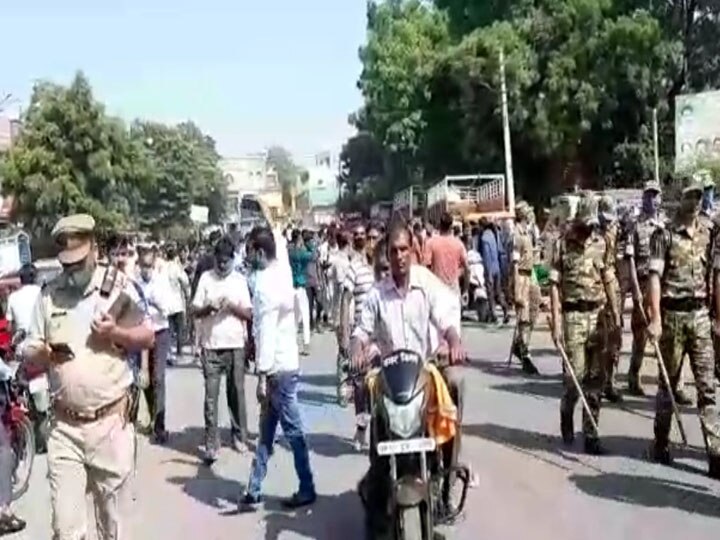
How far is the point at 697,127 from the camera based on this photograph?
106 ft

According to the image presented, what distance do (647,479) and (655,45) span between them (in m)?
33.4

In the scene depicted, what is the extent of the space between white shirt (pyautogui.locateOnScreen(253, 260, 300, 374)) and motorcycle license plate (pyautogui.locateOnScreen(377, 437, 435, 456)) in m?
2.35

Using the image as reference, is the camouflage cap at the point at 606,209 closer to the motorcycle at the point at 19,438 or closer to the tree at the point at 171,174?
the motorcycle at the point at 19,438

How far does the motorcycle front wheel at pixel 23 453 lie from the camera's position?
925 centimetres

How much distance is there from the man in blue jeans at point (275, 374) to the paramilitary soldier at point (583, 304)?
2.32 metres

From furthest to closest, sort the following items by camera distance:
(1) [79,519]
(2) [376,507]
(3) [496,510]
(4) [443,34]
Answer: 1. (4) [443,34]
2. (3) [496,510]
3. (2) [376,507]
4. (1) [79,519]

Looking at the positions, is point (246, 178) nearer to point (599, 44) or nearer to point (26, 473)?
point (599, 44)

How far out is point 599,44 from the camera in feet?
133

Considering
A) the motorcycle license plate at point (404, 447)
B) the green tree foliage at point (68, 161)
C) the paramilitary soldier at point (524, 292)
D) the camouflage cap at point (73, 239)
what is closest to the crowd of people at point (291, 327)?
the camouflage cap at point (73, 239)

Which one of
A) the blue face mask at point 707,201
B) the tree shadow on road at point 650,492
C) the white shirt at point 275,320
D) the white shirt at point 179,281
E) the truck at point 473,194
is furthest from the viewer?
the truck at point 473,194

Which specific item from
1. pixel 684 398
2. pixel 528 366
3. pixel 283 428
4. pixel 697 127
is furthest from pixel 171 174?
pixel 283 428

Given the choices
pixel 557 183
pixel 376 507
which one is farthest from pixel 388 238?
pixel 557 183

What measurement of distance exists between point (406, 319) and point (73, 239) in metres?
1.96

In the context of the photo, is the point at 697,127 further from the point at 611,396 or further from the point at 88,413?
the point at 88,413
